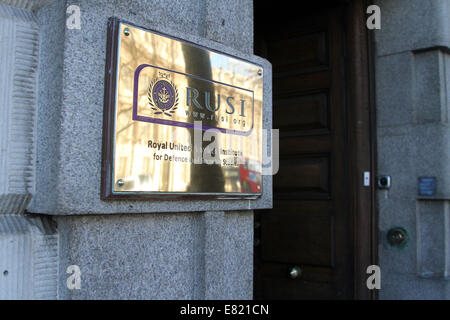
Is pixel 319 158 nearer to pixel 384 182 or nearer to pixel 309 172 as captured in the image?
pixel 309 172

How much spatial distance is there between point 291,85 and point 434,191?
148cm

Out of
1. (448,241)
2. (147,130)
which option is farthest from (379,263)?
(147,130)

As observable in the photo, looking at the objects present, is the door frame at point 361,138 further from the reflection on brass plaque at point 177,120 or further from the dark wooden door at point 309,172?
the reflection on brass plaque at point 177,120

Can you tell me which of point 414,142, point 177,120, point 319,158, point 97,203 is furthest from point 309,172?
point 97,203

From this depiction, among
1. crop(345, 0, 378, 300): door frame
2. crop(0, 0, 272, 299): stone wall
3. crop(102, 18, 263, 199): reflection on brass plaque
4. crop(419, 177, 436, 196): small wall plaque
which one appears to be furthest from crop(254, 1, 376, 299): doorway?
crop(0, 0, 272, 299): stone wall

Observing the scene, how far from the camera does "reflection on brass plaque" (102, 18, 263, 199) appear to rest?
160 cm

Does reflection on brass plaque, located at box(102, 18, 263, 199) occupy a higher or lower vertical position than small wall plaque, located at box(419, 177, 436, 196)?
higher

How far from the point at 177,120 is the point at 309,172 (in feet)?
6.92

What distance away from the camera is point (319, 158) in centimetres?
360

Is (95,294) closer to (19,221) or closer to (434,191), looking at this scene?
(19,221)

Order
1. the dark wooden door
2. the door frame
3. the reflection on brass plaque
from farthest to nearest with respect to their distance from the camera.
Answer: the dark wooden door → the door frame → the reflection on brass plaque

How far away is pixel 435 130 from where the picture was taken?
3154mm

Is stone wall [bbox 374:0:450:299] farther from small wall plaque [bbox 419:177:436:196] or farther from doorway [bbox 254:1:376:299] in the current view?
doorway [bbox 254:1:376:299]

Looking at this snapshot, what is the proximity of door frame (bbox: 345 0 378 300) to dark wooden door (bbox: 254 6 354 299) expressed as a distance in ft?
0.22
